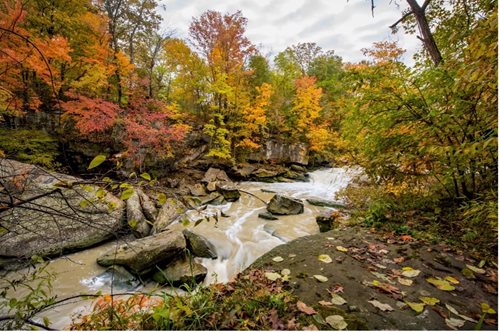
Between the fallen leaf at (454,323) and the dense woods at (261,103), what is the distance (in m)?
1.02

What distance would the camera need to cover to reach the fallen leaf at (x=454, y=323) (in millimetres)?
1651

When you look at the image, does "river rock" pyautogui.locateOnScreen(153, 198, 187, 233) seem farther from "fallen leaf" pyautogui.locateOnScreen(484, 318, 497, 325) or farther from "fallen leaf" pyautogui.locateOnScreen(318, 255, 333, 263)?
"fallen leaf" pyautogui.locateOnScreen(484, 318, 497, 325)

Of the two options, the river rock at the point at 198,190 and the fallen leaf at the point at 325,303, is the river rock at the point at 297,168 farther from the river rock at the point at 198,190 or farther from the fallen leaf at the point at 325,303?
the fallen leaf at the point at 325,303

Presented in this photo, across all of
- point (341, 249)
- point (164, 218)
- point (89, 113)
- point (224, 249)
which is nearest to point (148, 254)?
point (224, 249)

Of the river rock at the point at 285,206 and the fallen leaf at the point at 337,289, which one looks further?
the river rock at the point at 285,206

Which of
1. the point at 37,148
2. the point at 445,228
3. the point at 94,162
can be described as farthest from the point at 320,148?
the point at 94,162

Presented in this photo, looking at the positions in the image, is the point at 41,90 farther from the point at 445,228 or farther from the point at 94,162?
the point at 445,228

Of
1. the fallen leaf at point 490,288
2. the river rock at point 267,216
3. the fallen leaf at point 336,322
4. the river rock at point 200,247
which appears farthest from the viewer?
the river rock at point 267,216

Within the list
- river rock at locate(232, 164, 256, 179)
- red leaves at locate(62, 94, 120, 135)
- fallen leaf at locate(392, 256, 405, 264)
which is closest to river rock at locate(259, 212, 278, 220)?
fallen leaf at locate(392, 256, 405, 264)

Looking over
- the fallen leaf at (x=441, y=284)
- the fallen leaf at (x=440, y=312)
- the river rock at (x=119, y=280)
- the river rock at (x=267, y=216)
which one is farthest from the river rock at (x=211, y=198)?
the fallen leaf at (x=440, y=312)

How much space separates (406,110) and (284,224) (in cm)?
447

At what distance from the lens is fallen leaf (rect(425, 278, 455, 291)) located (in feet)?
6.90

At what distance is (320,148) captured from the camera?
627 inches

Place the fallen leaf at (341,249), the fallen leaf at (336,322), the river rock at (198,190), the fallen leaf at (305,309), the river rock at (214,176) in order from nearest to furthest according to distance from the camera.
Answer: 1. the fallen leaf at (336,322)
2. the fallen leaf at (305,309)
3. the fallen leaf at (341,249)
4. the river rock at (198,190)
5. the river rock at (214,176)
